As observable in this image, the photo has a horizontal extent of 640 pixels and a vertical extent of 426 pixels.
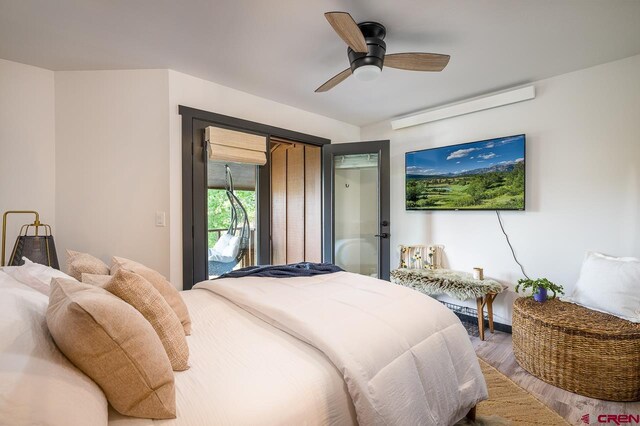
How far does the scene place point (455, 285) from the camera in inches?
110

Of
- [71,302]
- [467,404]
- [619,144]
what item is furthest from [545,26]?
[71,302]

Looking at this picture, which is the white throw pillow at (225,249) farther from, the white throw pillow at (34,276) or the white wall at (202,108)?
the white throw pillow at (34,276)

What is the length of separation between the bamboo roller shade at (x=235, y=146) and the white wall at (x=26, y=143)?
48.8 inches

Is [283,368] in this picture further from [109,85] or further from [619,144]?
[619,144]

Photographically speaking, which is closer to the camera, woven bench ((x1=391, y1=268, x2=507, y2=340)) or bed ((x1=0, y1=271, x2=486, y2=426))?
bed ((x1=0, y1=271, x2=486, y2=426))

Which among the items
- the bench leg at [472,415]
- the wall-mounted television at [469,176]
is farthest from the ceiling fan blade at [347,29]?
the bench leg at [472,415]

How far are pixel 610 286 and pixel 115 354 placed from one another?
9.65ft

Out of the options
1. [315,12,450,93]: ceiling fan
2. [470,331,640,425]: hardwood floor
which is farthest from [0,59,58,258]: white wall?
[470,331,640,425]: hardwood floor

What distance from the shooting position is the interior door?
3418 millimetres

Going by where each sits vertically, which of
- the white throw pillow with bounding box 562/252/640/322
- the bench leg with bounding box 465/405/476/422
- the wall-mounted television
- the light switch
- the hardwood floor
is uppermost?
the wall-mounted television

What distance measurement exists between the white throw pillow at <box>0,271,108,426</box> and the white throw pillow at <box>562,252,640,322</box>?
2.92 m

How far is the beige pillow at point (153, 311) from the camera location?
99cm

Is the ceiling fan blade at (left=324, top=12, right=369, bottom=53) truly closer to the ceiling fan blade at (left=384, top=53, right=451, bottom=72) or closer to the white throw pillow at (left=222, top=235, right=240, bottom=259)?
the ceiling fan blade at (left=384, top=53, right=451, bottom=72)

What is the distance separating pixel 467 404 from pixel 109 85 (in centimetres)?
333
